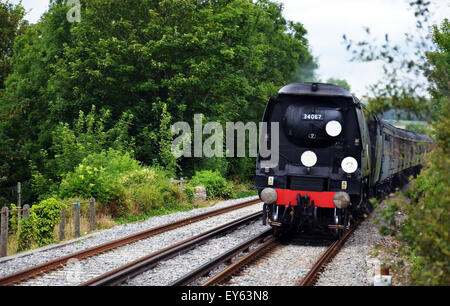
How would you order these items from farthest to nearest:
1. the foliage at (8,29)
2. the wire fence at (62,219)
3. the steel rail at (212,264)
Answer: the foliage at (8,29) → the wire fence at (62,219) → the steel rail at (212,264)

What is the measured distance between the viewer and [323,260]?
11.4 meters

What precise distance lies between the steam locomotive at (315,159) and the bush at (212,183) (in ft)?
40.7

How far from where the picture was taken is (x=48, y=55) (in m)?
29.2

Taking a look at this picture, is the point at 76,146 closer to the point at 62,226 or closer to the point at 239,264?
the point at 62,226

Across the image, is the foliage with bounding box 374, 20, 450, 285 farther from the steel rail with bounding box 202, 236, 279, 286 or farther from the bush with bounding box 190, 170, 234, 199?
the bush with bounding box 190, 170, 234, 199

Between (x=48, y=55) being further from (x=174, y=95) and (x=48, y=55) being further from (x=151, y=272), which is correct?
(x=151, y=272)

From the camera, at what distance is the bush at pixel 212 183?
26172mm

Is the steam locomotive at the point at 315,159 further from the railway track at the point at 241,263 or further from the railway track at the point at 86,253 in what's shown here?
the railway track at the point at 86,253

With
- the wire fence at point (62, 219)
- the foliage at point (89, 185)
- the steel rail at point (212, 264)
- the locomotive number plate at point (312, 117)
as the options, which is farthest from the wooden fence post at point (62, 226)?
the locomotive number plate at point (312, 117)

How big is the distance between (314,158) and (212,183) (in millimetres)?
13683

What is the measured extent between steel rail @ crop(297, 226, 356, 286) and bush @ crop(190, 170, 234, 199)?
1130 centimetres

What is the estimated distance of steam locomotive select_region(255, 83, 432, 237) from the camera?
515 inches
